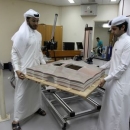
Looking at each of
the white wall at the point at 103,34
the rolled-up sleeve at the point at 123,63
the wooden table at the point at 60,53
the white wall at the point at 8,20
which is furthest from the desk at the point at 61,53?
the white wall at the point at 103,34

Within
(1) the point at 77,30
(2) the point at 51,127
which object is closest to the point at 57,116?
(2) the point at 51,127

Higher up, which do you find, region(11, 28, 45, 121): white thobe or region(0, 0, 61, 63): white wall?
region(0, 0, 61, 63): white wall

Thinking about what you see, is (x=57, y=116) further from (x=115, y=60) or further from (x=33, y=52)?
(x=115, y=60)

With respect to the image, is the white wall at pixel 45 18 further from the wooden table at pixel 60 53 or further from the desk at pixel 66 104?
the desk at pixel 66 104

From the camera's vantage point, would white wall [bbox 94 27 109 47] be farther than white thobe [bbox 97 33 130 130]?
Yes

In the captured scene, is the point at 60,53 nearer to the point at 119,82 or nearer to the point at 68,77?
the point at 119,82

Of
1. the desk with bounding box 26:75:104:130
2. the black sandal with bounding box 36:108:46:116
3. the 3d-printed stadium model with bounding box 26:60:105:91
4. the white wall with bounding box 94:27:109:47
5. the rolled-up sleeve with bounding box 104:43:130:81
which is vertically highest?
the white wall with bounding box 94:27:109:47

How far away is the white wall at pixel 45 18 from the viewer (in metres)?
5.25

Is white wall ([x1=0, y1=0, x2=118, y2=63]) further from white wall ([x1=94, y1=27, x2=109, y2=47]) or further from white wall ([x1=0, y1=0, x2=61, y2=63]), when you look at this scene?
white wall ([x1=94, y1=27, x2=109, y2=47])

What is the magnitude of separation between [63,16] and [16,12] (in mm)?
2217

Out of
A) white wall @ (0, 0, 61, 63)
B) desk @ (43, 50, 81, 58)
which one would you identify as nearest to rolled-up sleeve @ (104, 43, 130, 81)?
desk @ (43, 50, 81, 58)

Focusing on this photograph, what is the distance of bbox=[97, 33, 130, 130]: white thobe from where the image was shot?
1.45 meters

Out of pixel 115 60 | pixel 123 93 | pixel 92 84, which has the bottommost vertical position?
pixel 123 93

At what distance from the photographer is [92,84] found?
4.36 feet
